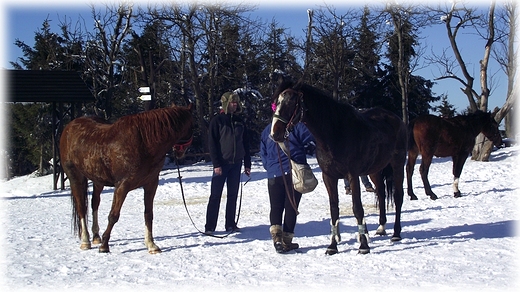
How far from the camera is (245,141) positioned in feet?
23.4

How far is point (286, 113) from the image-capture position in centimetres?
506

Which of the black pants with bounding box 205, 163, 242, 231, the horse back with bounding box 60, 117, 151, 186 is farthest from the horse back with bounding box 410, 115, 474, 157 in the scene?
the horse back with bounding box 60, 117, 151, 186

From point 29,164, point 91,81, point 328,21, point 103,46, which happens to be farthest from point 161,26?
point 29,164

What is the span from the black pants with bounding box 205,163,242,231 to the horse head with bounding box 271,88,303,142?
2.08 metres

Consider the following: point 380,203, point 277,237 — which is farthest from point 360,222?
point 380,203

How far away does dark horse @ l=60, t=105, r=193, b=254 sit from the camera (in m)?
5.66

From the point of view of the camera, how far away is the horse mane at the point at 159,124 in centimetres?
567

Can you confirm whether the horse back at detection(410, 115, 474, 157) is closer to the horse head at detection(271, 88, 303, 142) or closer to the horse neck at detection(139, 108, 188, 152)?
the horse head at detection(271, 88, 303, 142)

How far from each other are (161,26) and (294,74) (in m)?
6.80

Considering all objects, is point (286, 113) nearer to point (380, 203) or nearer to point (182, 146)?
point (182, 146)

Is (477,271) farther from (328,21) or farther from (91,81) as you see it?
(91,81)

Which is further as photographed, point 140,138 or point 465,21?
point 465,21

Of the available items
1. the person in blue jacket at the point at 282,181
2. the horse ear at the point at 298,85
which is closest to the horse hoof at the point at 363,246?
the person in blue jacket at the point at 282,181

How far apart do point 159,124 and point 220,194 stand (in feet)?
5.68
